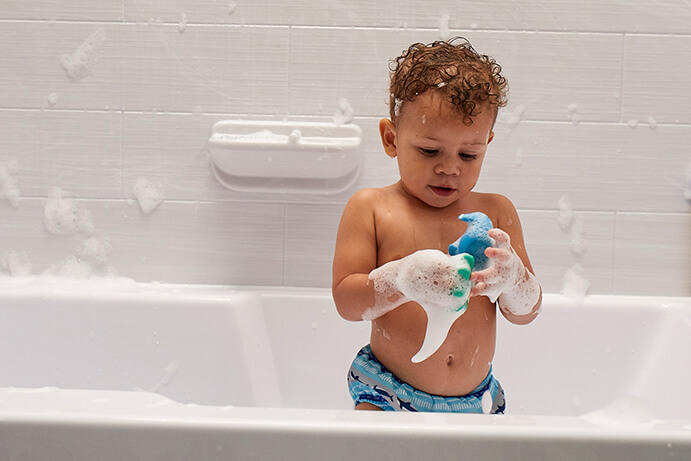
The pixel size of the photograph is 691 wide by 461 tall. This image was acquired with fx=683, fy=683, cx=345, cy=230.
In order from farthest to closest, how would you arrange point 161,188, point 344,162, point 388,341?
1. point 161,188
2. point 344,162
3. point 388,341

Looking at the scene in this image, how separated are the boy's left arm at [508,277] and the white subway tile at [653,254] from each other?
0.65 metres

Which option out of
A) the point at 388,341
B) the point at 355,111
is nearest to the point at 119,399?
the point at 388,341

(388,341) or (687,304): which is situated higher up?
(388,341)

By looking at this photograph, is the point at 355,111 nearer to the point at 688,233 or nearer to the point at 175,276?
A: the point at 175,276

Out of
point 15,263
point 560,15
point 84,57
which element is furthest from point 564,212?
point 15,263

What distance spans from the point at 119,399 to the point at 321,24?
3.67ft

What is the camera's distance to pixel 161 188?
1683mm

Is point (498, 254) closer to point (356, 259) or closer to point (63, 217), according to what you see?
point (356, 259)

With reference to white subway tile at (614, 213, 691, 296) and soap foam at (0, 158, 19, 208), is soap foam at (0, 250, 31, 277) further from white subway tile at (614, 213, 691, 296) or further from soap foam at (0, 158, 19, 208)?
white subway tile at (614, 213, 691, 296)

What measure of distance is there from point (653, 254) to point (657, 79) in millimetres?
427

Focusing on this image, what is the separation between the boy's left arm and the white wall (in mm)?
511

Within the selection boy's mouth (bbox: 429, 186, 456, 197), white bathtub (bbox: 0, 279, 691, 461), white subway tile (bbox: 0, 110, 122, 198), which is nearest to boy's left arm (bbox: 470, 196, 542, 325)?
boy's mouth (bbox: 429, 186, 456, 197)

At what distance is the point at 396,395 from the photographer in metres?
1.07

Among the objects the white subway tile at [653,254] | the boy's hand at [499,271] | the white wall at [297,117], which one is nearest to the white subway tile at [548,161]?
the white wall at [297,117]
